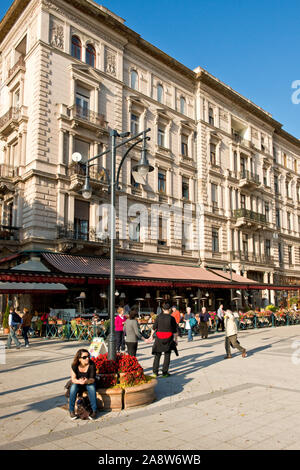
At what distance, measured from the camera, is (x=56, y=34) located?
24.0 meters

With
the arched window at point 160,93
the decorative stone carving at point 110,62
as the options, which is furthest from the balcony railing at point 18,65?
the arched window at point 160,93

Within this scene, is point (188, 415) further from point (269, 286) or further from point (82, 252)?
point (269, 286)

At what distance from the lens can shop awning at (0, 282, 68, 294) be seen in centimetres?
1714

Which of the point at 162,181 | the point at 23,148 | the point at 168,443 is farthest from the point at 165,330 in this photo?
the point at 162,181

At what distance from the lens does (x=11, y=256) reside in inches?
840

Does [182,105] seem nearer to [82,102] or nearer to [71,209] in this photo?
[82,102]

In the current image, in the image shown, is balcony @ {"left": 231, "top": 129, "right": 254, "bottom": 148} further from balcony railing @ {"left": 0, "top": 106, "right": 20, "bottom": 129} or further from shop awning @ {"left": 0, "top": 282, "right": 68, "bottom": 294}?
shop awning @ {"left": 0, "top": 282, "right": 68, "bottom": 294}

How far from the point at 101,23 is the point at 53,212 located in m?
13.8

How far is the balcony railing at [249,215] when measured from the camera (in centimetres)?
3453

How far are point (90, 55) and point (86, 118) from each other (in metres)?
4.88

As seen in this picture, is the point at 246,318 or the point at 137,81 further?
the point at 137,81

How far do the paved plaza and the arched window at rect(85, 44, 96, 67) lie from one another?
68.8ft
